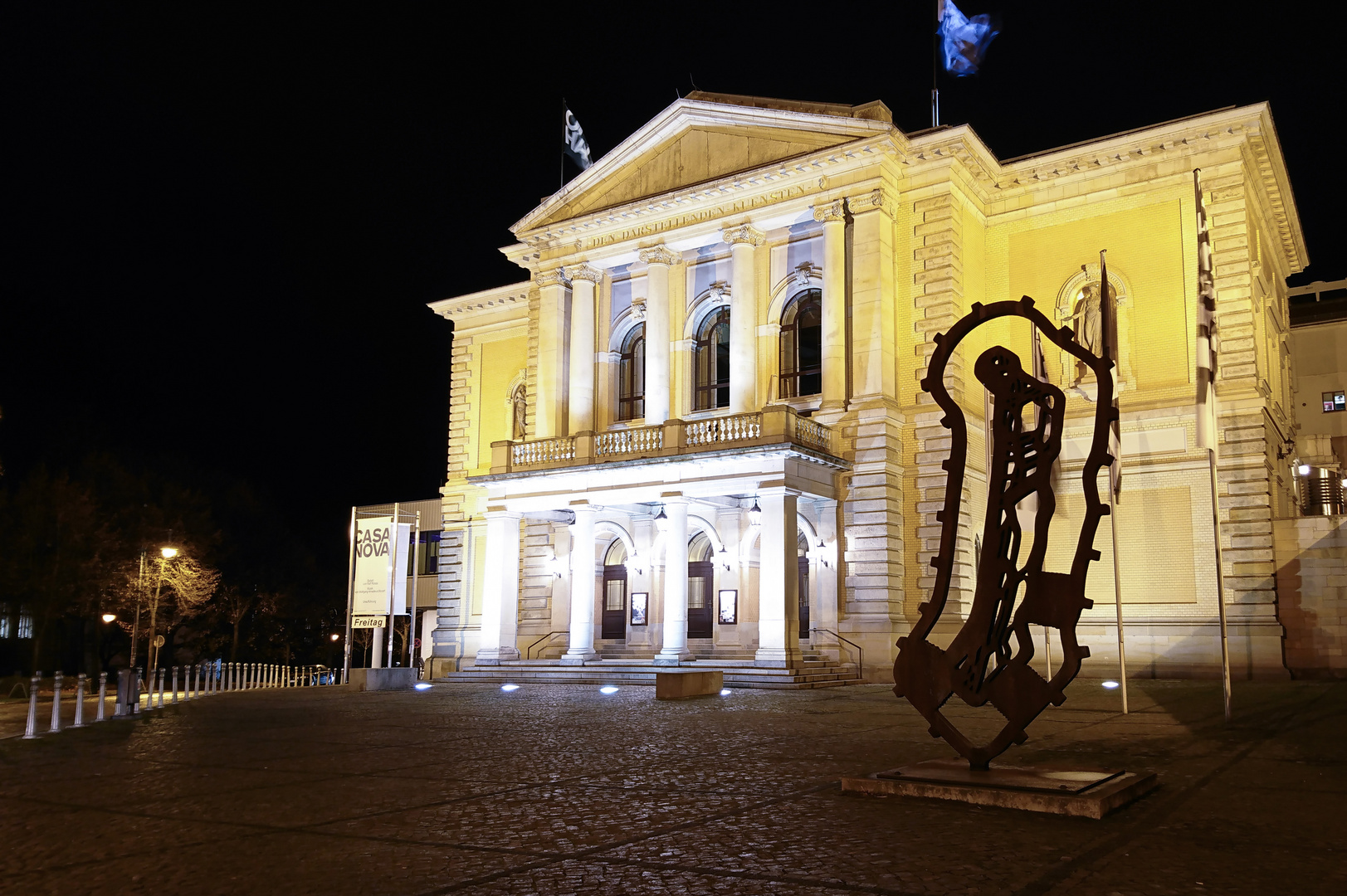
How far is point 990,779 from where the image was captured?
8.89 metres

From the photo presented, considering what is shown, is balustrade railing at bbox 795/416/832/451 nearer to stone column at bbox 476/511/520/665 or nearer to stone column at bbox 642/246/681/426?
stone column at bbox 642/246/681/426

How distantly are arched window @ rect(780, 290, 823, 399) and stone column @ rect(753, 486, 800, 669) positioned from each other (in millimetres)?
5733

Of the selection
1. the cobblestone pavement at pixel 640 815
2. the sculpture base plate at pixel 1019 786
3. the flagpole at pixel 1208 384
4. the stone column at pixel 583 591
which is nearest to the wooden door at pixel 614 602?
the stone column at pixel 583 591

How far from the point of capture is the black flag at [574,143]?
38281 millimetres

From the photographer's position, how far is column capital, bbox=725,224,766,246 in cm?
3256

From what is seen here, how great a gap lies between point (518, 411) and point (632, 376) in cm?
754

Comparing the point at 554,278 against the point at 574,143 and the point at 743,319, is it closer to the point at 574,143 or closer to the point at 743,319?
the point at 574,143

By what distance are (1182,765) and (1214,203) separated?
2260 cm

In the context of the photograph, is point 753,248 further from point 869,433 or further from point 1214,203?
point 1214,203

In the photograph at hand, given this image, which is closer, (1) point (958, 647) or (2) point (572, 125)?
(1) point (958, 647)

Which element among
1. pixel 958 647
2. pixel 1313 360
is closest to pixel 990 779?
pixel 958 647

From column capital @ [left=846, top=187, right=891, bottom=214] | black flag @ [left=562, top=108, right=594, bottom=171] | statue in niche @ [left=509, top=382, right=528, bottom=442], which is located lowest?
statue in niche @ [left=509, top=382, right=528, bottom=442]

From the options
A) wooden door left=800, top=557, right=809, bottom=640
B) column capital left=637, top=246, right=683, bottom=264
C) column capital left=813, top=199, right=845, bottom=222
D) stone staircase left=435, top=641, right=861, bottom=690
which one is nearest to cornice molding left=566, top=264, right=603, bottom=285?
column capital left=637, top=246, right=683, bottom=264

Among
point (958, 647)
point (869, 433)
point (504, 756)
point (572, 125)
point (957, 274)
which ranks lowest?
point (504, 756)
